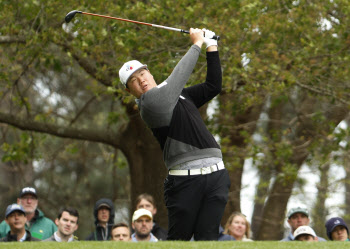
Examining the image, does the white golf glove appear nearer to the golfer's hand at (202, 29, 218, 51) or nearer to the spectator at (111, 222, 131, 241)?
the golfer's hand at (202, 29, 218, 51)

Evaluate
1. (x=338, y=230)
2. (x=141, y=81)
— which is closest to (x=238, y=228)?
(x=338, y=230)

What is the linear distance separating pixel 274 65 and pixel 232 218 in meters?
2.97

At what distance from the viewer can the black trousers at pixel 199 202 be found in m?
6.05

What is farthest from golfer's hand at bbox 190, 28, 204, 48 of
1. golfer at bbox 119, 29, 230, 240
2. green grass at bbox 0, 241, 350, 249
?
green grass at bbox 0, 241, 350, 249

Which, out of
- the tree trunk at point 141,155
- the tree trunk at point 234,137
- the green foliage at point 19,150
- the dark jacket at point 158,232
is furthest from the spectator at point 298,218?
the green foliage at point 19,150

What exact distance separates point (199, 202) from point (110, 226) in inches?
187

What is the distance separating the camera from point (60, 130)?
14.1 meters

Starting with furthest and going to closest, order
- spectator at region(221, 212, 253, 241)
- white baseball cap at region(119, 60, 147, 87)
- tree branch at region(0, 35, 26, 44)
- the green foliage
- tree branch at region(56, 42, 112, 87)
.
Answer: the green foliage, tree branch at region(0, 35, 26, 44), tree branch at region(56, 42, 112, 87), spectator at region(221, 212, 253, 241), white baseball cap at region(119, 60, 147, 87)

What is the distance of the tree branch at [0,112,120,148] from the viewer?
45.4 ft

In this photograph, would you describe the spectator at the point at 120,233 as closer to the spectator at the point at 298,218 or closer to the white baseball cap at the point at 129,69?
the spectator at the point at 298,218

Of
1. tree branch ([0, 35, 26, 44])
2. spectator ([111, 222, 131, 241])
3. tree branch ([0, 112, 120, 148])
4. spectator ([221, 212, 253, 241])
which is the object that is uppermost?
tree branch ([0, 35, 26, 44])

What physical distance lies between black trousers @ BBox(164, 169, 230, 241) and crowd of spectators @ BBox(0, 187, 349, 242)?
347 cm

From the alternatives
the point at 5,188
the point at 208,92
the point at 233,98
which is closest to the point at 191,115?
the point at 208,92

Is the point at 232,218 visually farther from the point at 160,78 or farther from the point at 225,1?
the point at 225,1
